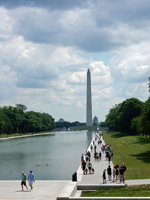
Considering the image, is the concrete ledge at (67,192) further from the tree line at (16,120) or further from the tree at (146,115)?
the tree line at (16,120)

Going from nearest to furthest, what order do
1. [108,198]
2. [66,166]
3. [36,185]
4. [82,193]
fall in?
[108,198]
[82,193]
[36,185]
[66,166]

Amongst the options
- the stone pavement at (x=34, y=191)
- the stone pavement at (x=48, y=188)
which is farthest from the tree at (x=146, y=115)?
the stone pavement at (x=34, y=191)

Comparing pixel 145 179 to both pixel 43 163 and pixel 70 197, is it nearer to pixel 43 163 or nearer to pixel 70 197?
pixel 70 197

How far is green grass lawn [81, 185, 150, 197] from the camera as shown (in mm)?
18427

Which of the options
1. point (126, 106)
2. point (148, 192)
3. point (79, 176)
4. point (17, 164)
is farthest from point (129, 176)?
point (126, 106)

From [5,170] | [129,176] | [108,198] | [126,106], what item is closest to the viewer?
[108,198]

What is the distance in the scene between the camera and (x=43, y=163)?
3909 centimetres

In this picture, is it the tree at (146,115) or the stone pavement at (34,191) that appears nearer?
the stone pavement at (34,191)

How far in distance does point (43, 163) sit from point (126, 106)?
64.0m

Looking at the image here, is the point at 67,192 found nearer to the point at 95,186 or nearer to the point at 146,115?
the point at 95,186

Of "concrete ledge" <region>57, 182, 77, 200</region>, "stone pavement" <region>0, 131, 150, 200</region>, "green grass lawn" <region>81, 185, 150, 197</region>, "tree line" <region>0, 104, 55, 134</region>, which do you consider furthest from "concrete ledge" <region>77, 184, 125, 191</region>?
"tree line" <region>0, 104, 55, 134</region>

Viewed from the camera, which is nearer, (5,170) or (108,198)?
(108,198)

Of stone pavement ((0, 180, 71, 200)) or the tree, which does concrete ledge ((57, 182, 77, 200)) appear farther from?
the tree

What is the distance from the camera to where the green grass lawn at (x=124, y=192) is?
1843 centimetres
